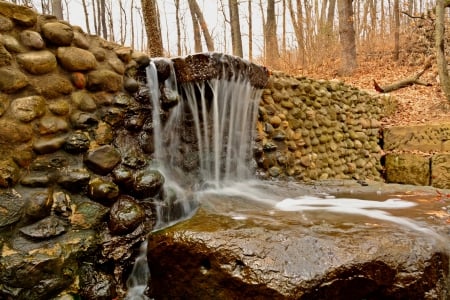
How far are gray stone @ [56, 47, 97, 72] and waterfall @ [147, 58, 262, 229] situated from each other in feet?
1.85

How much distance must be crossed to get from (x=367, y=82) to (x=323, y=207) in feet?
26.1

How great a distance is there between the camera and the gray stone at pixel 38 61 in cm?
215

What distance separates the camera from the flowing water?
2.61 metres

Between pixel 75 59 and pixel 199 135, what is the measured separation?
1452 millimetres

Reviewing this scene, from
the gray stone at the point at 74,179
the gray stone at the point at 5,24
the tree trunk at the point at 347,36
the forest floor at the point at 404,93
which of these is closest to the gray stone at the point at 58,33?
the gray stone at the point at 5,24

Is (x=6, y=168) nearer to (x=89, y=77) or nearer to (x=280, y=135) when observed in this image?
(x=89, y=77)

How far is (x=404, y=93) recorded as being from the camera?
8.70 m

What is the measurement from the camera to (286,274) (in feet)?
5.08

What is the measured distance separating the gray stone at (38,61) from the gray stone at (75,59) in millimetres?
71

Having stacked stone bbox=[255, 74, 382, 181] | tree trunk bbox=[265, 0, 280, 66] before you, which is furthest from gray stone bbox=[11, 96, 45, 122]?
tree trunk bbox=[265, 0, 280, 66]

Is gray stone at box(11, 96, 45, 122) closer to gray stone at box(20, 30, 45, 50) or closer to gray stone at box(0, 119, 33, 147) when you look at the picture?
gray stone at box(0, 119, 33, 147)

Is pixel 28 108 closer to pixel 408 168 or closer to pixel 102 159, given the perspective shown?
pixel 102 159

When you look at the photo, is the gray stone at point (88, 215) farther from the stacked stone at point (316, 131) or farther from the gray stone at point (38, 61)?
the stacked stone at point (316, 131)

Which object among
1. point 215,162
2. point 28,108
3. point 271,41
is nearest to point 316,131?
point 215,162
